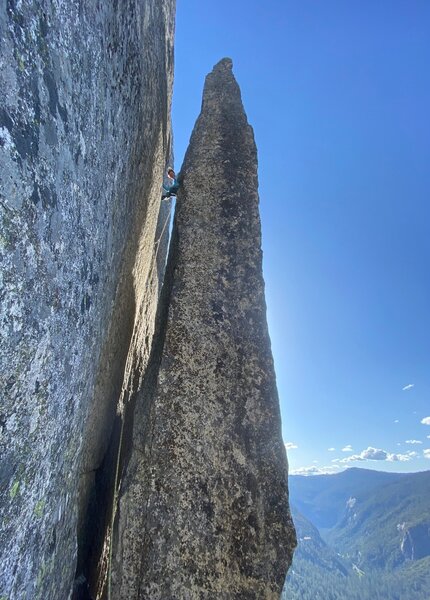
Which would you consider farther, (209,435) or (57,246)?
(209,435)

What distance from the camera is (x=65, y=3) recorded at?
351cm

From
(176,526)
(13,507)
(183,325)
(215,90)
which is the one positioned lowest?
(176,526)

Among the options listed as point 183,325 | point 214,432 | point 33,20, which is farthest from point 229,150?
point 33,20

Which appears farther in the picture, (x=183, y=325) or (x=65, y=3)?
(x=183, y=325)

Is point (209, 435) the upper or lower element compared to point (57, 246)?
lower

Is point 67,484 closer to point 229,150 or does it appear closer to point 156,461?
point 156,461

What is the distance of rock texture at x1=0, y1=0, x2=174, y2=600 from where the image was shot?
2.84 metres

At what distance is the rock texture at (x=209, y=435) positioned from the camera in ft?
20.4

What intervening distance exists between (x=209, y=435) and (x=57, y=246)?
14.6 feet

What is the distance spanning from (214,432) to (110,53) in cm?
556

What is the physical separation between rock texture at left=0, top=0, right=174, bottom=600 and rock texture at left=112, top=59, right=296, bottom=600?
3.43ft

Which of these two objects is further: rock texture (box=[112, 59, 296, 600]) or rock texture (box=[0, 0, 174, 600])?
rock texture (box=[112, 59, 296, 600])

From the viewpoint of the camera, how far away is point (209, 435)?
22.9 ft

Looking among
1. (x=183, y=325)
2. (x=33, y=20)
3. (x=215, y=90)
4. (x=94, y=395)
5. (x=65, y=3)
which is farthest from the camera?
(x=215, y=90)
